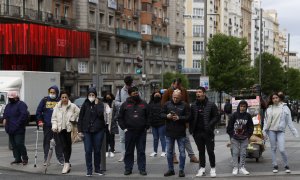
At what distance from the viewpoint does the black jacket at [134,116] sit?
1305 centimetres

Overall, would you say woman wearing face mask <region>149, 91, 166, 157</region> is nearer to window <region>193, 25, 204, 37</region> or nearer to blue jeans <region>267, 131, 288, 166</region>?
blue jeans <region>267, 131, 288, 166</region>

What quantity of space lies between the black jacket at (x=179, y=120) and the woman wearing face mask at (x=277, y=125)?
2.00 m

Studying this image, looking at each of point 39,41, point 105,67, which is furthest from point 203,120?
point 105,67

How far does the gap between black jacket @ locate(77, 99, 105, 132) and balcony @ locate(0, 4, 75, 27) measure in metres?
33.3

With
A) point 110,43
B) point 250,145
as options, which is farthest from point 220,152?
point 110,43

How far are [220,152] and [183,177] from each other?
5.23 m

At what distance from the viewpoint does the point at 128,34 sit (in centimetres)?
6469

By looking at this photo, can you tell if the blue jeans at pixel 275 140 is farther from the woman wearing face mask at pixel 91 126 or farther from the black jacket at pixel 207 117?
the woman wearing face mask at pixel 91 126

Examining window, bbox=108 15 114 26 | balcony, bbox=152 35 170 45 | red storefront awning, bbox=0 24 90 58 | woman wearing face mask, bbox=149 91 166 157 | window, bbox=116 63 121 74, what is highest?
window, bbox=108 15 114 26

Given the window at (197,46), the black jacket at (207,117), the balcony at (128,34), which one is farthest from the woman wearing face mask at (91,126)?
the window at (197,46)

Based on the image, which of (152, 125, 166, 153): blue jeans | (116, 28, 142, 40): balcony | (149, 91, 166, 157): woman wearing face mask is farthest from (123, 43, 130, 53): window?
(149, 91, 166, 157): woman wearing face mask

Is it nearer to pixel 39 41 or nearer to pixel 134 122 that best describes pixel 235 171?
pixel 134 122

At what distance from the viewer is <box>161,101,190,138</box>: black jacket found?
12.7 meters

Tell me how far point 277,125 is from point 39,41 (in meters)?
34.4
